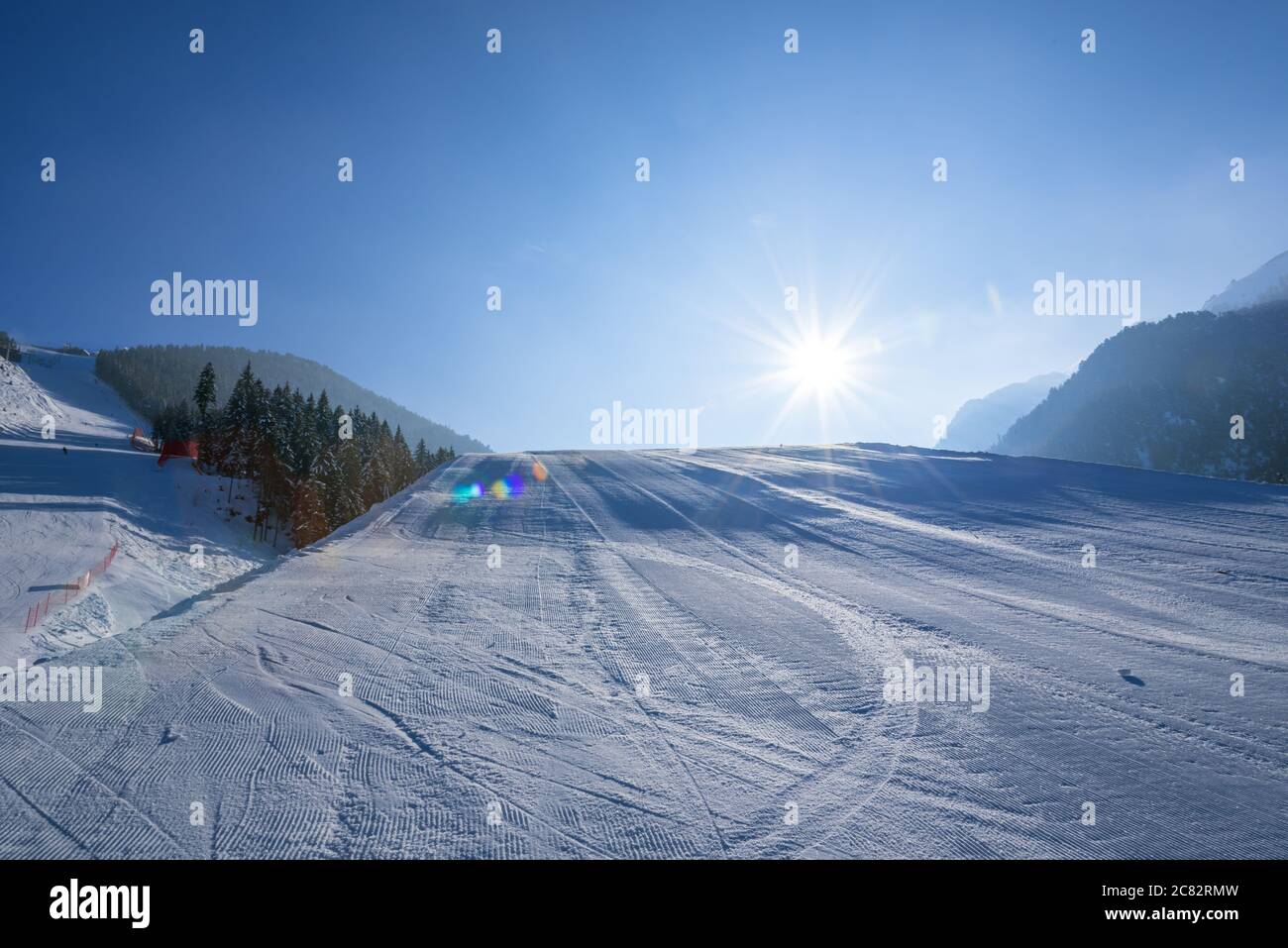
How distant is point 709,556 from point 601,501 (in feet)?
25.1

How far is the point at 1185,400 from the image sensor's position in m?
128

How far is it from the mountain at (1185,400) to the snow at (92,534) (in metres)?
129

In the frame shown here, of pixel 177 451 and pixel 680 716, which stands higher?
pixel 177 451

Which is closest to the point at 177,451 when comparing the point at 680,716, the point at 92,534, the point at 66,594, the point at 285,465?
the point at 285,465

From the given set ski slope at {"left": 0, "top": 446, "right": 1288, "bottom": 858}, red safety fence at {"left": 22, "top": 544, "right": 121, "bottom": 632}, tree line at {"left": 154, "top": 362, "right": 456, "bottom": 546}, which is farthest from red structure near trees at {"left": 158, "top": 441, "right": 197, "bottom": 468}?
ski slope at {"left": 0, "top": 446, "right": 1288, "bottom": 858}

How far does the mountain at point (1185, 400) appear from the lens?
109688mm

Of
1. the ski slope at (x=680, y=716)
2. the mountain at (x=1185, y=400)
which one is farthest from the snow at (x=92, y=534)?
the mountain at (x=1185, y=400)

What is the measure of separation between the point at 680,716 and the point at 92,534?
32.3 metres

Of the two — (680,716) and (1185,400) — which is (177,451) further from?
(1185,400)

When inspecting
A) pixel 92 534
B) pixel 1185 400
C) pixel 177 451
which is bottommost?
pixel 92 534

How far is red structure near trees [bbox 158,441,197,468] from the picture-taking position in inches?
1781

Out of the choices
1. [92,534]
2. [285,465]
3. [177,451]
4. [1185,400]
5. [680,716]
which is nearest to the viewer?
[680,716]
